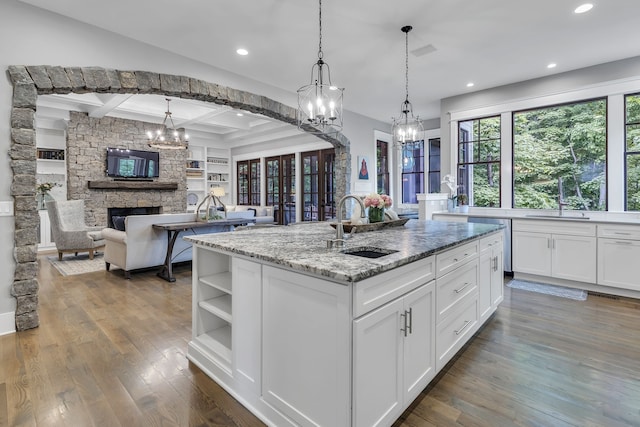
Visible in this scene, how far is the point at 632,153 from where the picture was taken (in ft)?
13.6

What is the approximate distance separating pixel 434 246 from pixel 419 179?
588 centimetres

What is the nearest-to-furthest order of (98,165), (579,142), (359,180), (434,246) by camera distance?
(434,246), (579,142), (359,180), (98,165)

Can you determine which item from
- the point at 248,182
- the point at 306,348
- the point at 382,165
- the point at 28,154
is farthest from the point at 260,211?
the point at 306,348

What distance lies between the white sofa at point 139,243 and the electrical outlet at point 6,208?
150cm

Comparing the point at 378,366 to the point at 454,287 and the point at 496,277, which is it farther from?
the point at 496,277

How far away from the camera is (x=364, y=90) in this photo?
17.6 ft

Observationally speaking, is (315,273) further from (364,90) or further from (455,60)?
(364,90)

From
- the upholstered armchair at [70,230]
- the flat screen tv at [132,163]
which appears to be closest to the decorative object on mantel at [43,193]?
the flat screen tv at [132,163]

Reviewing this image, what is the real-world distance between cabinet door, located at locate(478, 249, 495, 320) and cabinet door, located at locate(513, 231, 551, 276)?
1801mm

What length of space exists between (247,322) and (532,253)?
4.14 metres

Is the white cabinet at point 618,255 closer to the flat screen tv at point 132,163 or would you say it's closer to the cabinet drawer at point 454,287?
the cabinet drawer at point 454,287

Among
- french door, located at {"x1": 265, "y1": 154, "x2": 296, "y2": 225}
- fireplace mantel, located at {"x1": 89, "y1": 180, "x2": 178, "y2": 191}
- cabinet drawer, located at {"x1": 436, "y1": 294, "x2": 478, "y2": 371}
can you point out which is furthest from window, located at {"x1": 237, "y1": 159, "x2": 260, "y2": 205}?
cabinet drawer, located at {"x1": 436, "y1": 294, "x2": 478, "y2": 371}

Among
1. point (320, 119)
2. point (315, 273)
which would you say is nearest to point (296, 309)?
point (315, 273)

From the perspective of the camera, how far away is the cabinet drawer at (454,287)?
2.01m
